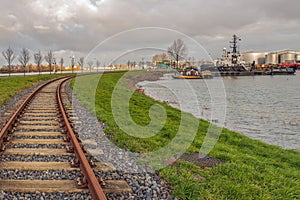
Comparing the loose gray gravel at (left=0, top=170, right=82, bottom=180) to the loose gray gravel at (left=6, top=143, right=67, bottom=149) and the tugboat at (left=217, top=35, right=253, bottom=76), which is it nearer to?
the loose gray gravel at (left=6, top=143, right=67, bottom=149)

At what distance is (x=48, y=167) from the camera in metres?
5.28

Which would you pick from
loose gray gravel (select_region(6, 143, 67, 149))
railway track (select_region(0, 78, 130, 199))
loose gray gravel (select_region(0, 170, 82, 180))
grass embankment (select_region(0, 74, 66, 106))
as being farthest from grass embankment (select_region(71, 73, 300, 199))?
grass embankment (select_region(0, 74, 66, 106))

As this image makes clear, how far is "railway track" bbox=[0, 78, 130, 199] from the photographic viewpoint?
4.33m

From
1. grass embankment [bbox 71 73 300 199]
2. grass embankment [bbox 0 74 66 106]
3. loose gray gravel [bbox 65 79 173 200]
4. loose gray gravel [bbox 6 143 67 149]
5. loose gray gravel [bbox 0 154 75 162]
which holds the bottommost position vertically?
grass embankment [bbox 71 73 300 199]

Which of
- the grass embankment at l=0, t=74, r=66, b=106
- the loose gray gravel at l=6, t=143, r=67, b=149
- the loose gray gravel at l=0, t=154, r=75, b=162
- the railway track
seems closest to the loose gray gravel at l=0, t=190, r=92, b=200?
the railway track

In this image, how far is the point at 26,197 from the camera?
4.17 meters

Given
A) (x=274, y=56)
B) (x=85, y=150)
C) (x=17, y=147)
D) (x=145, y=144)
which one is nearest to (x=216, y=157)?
(x=145, y=144)

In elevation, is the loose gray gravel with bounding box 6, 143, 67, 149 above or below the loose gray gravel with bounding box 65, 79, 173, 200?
above

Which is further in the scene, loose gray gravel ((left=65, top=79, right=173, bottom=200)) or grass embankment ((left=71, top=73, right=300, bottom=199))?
grass embankment ((left=71, top=73, right=300, bottom=199))

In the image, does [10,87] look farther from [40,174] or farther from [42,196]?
[42,196]

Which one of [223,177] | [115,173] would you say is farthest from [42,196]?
[223,177]

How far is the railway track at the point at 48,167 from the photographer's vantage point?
14.2ft

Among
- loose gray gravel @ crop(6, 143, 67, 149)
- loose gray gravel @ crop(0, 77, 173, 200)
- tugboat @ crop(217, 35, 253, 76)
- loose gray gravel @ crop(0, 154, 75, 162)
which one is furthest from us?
tugboat @ crop(217, 35, 253, 76)

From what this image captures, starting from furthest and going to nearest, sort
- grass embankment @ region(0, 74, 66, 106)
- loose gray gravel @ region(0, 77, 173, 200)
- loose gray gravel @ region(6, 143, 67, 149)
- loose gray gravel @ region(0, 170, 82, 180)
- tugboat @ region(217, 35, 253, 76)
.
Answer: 1. tugboat @ region(217, 35, 253, 76)
2. grass embankment @ region(0, 74, 66, 106)
3. loose gray gravel @ region(6, 143, 67, 149)
4. loose gray gravel @ region(0, 170, 82, 180)
5. loose gray gravel @ region(0, 77, 173, 200)
